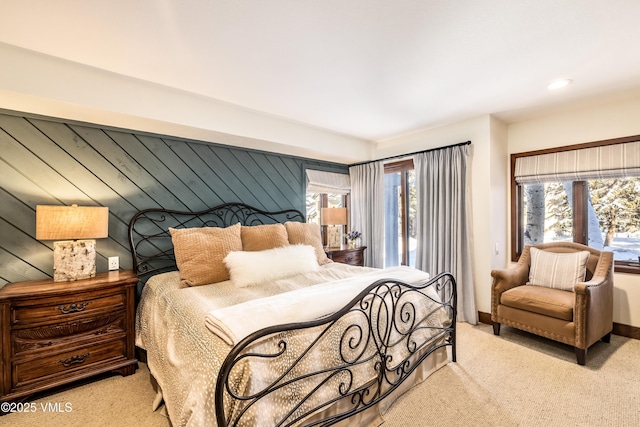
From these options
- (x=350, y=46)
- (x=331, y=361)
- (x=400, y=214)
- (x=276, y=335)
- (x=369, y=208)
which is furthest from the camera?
(x=369, y=208)

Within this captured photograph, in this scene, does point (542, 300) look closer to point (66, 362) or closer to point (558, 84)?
point (558, 84)

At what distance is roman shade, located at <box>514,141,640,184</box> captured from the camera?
290cm

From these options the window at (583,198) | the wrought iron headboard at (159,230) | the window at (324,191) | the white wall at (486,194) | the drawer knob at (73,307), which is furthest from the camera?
the window at (324,191)

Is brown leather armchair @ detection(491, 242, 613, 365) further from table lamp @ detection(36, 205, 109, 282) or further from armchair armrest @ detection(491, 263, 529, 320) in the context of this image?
table lamp @ detection(36, 205, 109, 282)

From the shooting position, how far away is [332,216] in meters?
4.30

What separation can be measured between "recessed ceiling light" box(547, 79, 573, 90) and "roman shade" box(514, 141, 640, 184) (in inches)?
42.7

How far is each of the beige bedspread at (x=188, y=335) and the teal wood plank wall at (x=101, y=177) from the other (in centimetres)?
86

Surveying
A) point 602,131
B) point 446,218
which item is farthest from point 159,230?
point 602,131

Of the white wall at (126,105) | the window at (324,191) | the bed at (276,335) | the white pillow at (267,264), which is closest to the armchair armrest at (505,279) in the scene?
the bed at (276,335)

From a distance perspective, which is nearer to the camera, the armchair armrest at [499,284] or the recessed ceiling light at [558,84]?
the recessed ceiling light at [558,84]

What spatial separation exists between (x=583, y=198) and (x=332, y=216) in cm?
313

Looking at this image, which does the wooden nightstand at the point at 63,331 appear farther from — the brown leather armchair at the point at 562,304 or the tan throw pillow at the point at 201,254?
the brown leather armchair at the point at 562,304

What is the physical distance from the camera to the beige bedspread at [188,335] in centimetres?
122

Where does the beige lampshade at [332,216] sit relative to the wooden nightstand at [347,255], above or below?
above
